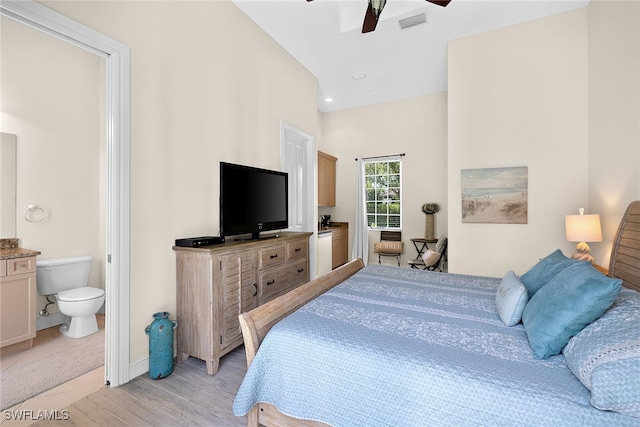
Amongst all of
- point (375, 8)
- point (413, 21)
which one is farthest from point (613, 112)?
point (375, 8)

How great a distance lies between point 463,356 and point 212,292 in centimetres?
166

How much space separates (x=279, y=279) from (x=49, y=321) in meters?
2.51

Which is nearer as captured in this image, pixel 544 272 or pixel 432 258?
pixel 544 272

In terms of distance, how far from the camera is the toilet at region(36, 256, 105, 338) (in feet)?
8.62

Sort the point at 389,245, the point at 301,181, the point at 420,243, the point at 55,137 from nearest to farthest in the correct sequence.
→ the point at 55,137 < the point at 301,181 < the point at 420,243 < the point at 389,245

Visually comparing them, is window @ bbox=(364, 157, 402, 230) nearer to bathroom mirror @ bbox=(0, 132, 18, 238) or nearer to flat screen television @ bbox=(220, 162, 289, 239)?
flat screen television @ bbox=(220, 162, 289, 239)

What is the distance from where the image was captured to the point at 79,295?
2.69 m

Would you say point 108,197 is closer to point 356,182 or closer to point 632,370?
point 632,370

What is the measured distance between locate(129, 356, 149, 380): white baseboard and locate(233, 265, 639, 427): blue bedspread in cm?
119

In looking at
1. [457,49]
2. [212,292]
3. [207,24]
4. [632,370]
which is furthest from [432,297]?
[457,49]

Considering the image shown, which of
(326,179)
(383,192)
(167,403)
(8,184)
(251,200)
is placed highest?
(326,179)

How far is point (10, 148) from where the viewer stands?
108 inches

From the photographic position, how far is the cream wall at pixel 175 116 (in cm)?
205

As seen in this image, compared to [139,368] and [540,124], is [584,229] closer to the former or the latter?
[540,124]
